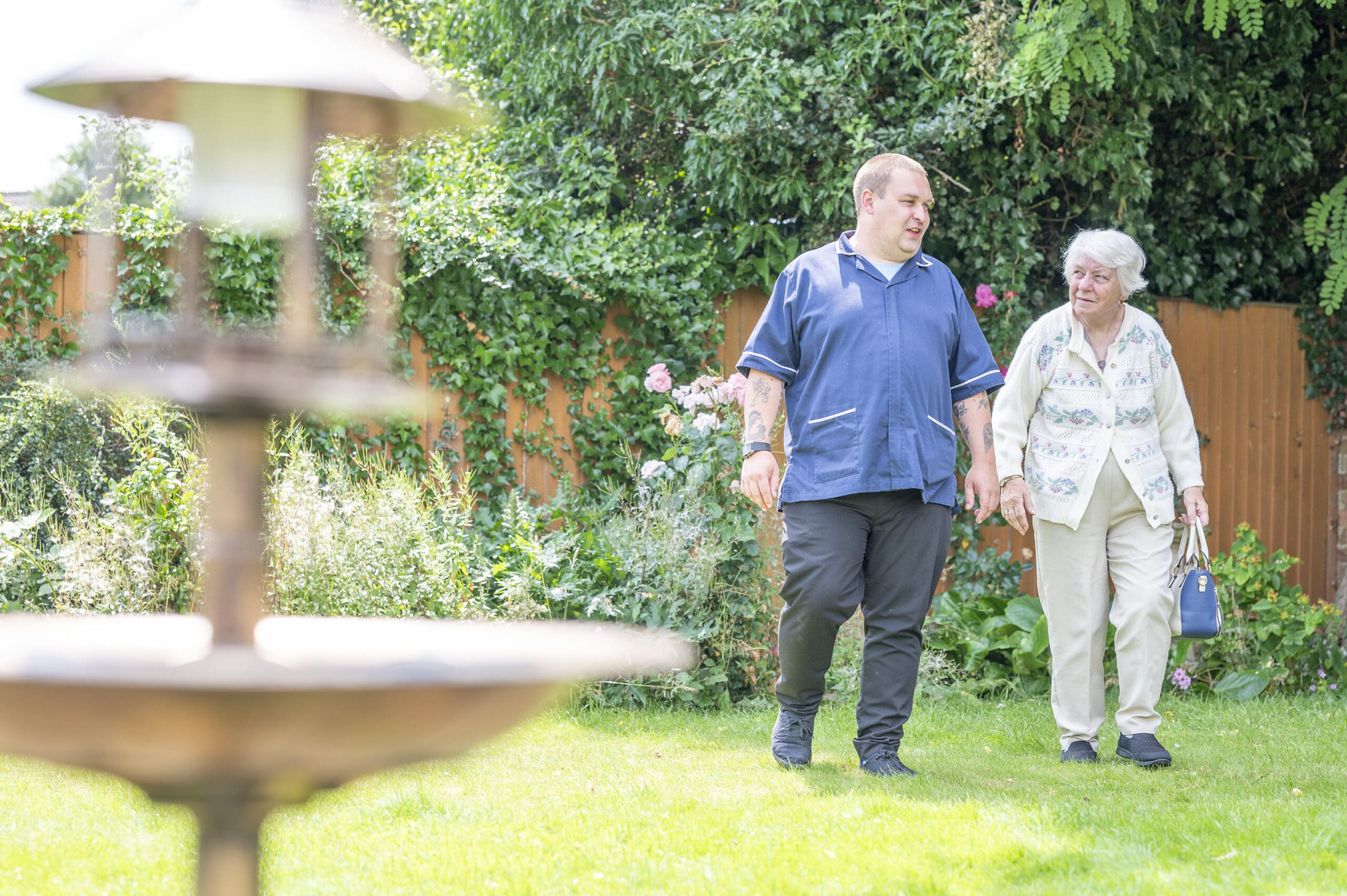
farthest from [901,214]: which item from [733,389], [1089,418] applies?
[733,389]

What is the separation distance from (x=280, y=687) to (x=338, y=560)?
4.04m

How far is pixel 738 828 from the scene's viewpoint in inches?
118

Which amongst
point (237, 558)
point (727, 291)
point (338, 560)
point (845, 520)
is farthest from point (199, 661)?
point (727, 291)

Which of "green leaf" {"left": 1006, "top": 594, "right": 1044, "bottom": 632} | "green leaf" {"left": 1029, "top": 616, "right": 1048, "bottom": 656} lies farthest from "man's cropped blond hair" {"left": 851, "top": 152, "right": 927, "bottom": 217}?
"green leaf" {"left": 1006, "top": 594, "right": 1044, "bottom": 632}

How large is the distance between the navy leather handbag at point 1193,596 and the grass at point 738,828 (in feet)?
1.44

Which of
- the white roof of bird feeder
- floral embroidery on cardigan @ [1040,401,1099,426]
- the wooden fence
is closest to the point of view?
the white roof of bird feeder

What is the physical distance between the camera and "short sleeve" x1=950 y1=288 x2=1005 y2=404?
3928mm

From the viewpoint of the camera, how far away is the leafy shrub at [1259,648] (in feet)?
18.2

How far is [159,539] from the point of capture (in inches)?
198

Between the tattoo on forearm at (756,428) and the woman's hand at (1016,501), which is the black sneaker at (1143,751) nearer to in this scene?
the woman's hand at (1016,501)

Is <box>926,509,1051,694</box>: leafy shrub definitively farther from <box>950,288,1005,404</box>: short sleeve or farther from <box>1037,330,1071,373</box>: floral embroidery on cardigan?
<box>950,288,1005,404</box>: short sleeve

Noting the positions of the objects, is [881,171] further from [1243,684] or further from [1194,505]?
[1243,684]

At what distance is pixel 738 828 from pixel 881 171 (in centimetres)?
198

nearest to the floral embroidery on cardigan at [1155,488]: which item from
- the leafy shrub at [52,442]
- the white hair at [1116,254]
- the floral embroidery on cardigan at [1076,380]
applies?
the floral embroidery on cardigan at [1076,380]
